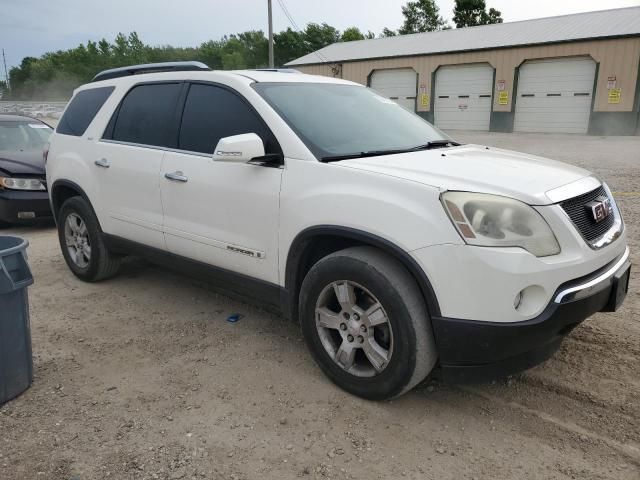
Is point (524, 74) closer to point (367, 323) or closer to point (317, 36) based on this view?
point (367, 323)

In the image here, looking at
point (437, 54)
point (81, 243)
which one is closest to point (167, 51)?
point (437, 54)

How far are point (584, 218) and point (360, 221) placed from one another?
115 centimetres

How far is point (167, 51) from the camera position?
253 ft

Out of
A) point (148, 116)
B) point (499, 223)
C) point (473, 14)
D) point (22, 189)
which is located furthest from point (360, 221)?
point (473, 14)

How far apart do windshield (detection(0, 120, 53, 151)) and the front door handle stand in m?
5.83

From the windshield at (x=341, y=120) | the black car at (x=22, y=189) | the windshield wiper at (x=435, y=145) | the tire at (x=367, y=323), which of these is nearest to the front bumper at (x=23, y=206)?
the black car at (x=22, y=189)

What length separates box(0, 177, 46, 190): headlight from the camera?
23.9 feet

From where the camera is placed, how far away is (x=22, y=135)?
878 cm

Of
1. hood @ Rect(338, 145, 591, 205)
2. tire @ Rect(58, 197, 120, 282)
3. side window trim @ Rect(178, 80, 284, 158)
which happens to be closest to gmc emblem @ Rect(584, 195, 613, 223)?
hood @ Rect(338, 145, 591, 205)

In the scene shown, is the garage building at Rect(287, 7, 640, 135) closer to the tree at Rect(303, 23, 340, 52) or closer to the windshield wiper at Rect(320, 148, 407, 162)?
the windshield wiper at Rect(320, 148, 407, 162)

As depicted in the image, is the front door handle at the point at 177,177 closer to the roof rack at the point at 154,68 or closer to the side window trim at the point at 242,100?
the side window trim at the point at 242,100

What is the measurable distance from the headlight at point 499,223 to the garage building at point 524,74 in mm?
22777

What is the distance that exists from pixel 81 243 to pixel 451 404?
3.76m

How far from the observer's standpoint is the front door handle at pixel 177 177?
378cm
